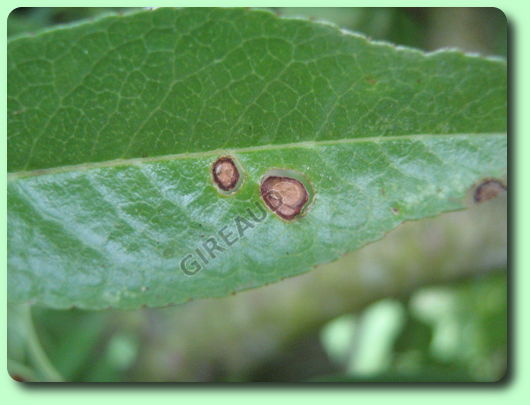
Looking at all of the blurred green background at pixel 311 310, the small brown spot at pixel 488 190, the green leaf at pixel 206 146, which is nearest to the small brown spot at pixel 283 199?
the green leaf at pixel 206 146

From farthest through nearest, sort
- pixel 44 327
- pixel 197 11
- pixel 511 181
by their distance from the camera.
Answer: pixel 44 327
pixel 511 181
pixel 197 11

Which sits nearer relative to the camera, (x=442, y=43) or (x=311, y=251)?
(x=311, y=251)

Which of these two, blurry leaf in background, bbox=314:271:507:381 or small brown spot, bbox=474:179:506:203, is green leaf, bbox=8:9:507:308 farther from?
blurry leaf in background, bbox=314:271:507:381

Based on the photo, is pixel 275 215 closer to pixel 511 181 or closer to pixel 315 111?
pixel 315 111

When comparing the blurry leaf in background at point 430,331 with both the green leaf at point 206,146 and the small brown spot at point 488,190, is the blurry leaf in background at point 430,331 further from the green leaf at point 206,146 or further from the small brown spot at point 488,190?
the green leaf at point 206,146

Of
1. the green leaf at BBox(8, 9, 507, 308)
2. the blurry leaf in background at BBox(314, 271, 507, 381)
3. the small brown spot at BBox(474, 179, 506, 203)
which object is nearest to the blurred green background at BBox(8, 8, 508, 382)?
the blurry leaf in background at BBox(314, 271, 507, 381)

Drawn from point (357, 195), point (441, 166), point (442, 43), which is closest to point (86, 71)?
point (357, 195)
